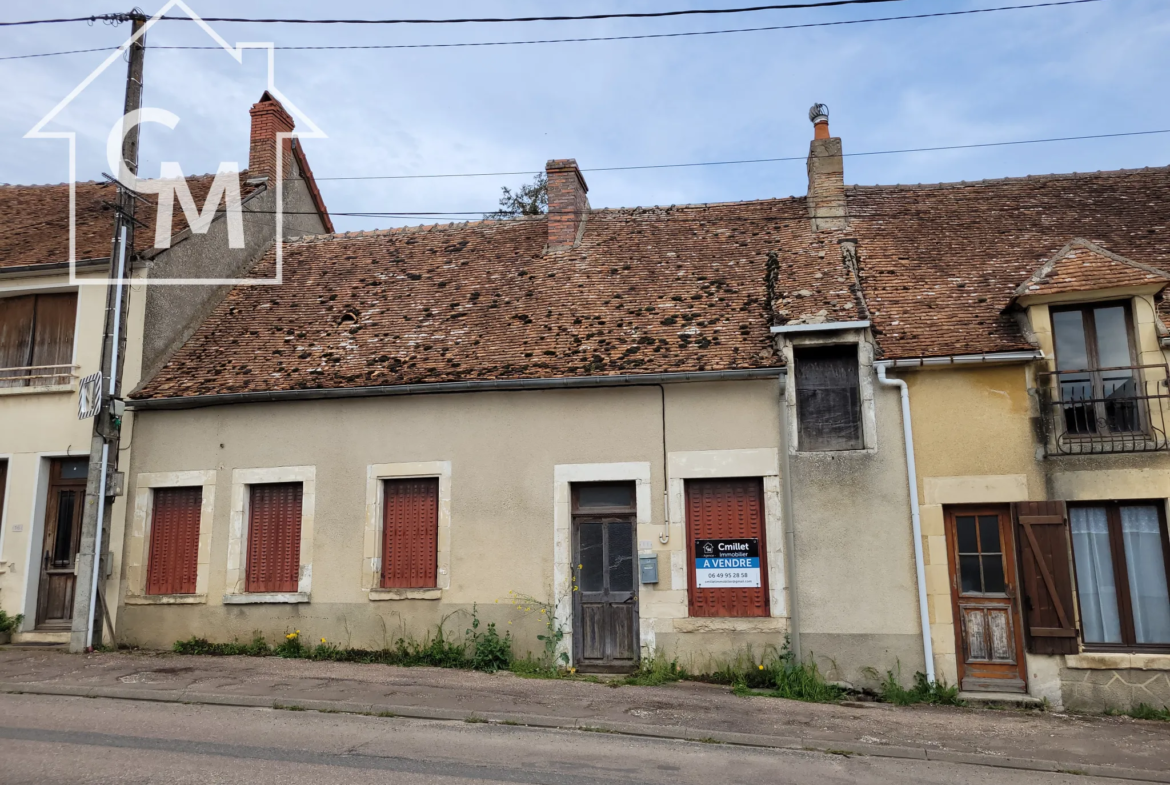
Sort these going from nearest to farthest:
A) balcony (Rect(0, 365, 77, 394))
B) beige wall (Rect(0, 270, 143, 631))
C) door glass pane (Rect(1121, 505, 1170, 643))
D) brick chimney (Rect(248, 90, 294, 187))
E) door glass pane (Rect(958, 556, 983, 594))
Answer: door glass pane (Rect(1121, 505, 1170, 643)) < door glass pane (Rect(958, 556, 983, 594)) < beige wall (Rect(0, 270, 143, 631)) < balcony (Rect(0, 365, 77, 394)) < brick chimney (Rect(248, 90, 294, 187))

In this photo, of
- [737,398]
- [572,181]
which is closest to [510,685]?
[737,398]

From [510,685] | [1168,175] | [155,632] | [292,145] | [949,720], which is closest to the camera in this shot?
[949,720]

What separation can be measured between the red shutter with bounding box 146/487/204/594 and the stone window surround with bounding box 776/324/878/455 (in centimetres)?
793

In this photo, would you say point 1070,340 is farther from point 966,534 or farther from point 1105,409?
point 966,534

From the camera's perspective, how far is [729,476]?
10688mm

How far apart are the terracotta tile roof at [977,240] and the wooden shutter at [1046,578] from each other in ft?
6.33

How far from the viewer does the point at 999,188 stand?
47.1 ft

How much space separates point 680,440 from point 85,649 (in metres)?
8.06

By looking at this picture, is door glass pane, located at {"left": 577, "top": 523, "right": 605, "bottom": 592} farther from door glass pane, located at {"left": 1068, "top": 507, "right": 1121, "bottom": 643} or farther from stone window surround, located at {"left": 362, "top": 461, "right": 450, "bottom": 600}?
door glass pane, located at {"left": 1068, "top": 507, "right": 1121, "bottom": 643}

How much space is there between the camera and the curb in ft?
24.0

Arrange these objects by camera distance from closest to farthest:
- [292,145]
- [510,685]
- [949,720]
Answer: [949,720] → [510,685] → [292,145]

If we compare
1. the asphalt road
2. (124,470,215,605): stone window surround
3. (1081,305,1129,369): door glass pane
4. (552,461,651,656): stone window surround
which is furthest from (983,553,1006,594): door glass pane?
(124,470,215,605): stone window surround

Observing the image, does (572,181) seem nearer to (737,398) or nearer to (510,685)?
(737,398)

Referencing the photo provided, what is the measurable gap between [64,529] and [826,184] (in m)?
12.3
